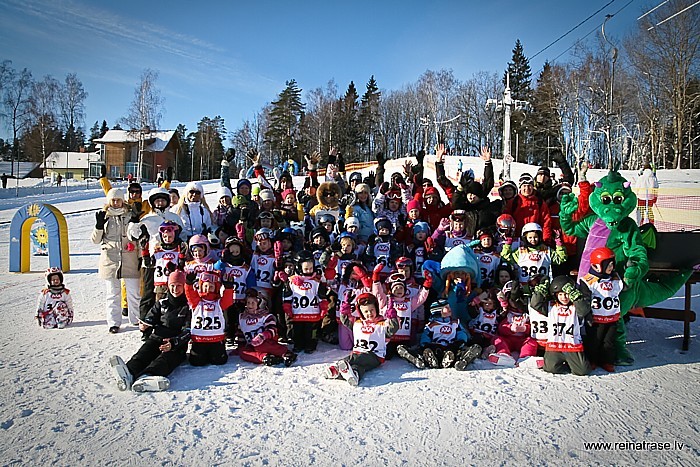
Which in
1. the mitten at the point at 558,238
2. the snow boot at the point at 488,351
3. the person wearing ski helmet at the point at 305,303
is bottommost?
the snow boot at the point at 488,351

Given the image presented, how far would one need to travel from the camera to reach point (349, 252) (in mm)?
5551

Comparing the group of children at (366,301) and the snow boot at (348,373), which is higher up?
the group of children at (366,301)

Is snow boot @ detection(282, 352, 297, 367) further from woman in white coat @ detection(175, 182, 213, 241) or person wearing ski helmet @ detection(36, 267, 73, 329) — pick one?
person wearing ski helmet @ detection(36, 267, 73, 329)

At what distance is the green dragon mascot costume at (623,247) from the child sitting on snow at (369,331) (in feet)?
7.40

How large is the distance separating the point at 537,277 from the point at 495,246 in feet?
2.36

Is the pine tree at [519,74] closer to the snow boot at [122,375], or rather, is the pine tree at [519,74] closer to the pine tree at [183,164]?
the pine tree at [183,164]

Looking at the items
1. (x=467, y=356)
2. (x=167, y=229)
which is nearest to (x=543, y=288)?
(x=467, y=356)

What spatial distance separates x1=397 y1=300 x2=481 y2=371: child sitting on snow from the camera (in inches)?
182

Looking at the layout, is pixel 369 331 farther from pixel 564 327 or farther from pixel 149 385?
pixel 149 385

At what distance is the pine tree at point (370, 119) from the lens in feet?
181

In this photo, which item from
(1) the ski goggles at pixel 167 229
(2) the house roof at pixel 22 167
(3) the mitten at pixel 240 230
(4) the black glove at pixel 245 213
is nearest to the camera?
(1) the ski goggles at pixel 167 229

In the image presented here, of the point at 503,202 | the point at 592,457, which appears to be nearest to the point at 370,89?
the point at 503,202

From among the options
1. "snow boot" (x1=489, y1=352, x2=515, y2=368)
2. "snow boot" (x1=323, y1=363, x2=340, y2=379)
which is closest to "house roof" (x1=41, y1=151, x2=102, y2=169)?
"snow boot" (x1=323, y1=363, x2=340, y2=379)

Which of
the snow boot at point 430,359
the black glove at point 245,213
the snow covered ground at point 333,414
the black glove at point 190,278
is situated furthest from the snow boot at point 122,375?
the snow boot at point 430,359
